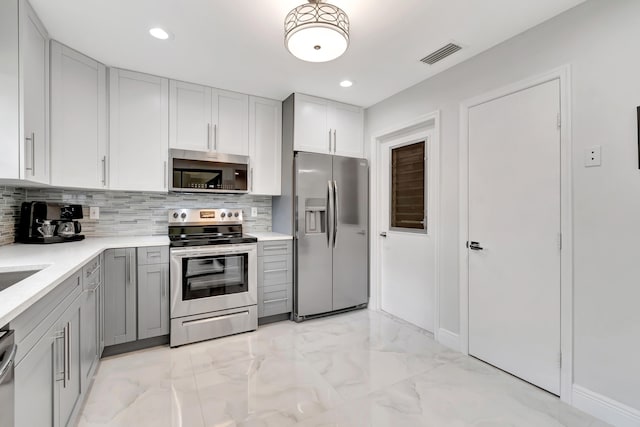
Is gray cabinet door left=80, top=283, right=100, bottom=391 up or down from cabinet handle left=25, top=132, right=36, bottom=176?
down

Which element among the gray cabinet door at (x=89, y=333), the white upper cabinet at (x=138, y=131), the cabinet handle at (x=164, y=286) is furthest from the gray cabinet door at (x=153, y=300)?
the white upper cabinet at (x=138, y=131)

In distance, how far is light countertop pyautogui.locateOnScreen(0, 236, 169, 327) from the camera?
972 mm

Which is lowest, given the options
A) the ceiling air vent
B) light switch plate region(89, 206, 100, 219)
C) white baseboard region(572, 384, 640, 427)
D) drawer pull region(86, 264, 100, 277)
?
white baseboard region(572, 384, 640, 427)

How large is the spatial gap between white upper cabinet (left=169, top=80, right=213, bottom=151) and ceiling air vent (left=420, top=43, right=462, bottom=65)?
6.93 ft

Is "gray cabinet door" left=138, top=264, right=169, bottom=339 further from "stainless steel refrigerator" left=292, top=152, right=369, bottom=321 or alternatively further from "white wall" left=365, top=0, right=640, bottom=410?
"white wall" left=365, top=0, right=640, bottom=410

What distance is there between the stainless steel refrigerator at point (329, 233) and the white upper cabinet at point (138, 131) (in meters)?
1.33

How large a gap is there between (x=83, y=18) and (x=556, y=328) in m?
3.74

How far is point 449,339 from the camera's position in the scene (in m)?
2.71

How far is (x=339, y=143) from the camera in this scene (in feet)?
11.8

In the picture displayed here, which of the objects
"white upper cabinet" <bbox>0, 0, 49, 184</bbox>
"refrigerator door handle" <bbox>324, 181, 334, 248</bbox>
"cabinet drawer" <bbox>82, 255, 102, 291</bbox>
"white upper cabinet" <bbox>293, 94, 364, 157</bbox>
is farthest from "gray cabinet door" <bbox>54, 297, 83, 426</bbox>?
"white upper cabinet" <bbox>293, 94, 364, 157</bbox>

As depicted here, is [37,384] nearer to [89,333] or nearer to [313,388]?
[89,333]

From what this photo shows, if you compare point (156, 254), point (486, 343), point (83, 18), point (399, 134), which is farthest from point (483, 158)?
point (83, 18)

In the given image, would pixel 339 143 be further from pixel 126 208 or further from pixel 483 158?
pixel 126 208

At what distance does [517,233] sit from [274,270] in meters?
2.21
